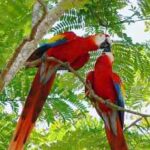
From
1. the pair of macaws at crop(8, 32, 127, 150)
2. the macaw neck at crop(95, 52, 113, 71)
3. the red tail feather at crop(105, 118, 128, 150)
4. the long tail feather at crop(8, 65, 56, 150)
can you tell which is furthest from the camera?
the macaw neck at crop(95, 52, 113, 71)

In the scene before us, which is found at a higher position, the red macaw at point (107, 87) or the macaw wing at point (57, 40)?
the macaw wing at point (57, 40)

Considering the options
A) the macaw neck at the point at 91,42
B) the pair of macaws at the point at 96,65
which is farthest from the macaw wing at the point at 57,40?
the macaw neck at the point at 91,42

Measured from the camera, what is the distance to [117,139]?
303cm

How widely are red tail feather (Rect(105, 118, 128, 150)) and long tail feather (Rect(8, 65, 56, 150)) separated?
0.45 m

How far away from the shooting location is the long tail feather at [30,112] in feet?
8.99

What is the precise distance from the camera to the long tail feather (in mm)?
2740

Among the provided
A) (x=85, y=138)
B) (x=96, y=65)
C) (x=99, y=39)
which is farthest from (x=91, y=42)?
(x=85, y=138)

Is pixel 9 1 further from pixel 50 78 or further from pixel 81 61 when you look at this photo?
pixel 81 61

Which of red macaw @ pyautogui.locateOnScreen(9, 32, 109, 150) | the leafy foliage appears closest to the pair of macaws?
red macaw @ pyautogui.locateOnScreen(9, 32, 109, 150)

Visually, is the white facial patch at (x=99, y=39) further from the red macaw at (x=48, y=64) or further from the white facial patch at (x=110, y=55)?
the white facial patch at (x=110, y=55)

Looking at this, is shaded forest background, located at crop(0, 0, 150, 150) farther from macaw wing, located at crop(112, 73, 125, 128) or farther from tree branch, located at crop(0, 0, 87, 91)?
tree branch, located at crop(0, 0, 87, 91)

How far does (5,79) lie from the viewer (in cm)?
241

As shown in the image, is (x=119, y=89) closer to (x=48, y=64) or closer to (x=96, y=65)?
(x=96, y=65)

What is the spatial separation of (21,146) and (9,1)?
2.44 feet
